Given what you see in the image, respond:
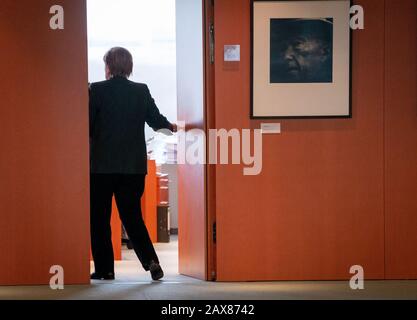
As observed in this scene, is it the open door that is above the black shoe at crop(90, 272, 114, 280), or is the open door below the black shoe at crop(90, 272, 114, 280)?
above

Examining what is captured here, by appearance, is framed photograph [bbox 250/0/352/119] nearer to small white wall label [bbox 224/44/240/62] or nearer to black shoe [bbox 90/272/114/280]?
small white wall label [bbox 224/44/240/62]

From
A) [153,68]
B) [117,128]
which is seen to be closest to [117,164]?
[117,128]

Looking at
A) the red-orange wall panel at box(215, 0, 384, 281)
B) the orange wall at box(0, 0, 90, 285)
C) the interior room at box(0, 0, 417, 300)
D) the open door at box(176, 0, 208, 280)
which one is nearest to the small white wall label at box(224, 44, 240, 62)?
the interior room at box(0, 0, 417, 300)

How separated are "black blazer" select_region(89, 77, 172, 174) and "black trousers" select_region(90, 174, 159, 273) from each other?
2.7 inches

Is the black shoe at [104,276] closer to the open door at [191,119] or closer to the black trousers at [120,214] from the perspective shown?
the black trousers at [120,214]

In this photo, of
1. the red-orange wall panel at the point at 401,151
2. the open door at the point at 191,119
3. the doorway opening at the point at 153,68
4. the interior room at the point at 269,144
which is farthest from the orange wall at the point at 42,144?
the doorway opening at the point at 153,68

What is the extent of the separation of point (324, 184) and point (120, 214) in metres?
1.17

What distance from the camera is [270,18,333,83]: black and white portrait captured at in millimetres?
4832

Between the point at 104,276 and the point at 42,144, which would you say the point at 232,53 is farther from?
the point at 104,276

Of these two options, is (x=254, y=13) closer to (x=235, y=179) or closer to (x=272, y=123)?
(x=272, y=123)

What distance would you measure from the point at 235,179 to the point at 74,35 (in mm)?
1193

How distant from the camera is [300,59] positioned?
15.9 feet

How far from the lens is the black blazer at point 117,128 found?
4945 mm

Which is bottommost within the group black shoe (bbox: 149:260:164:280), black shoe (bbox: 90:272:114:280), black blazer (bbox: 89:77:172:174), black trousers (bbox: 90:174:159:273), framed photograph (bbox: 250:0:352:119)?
black shoe (bbox: 90:272:114:280)
